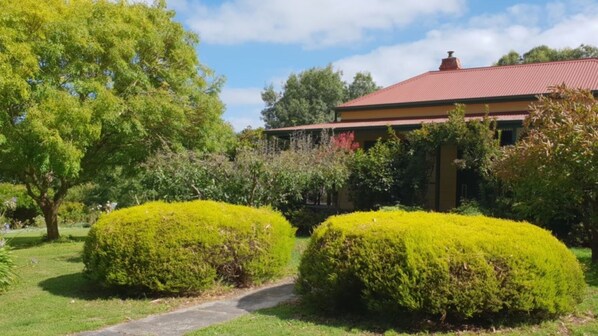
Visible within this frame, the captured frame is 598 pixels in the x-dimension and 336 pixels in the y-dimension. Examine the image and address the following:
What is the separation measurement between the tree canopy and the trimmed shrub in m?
38.7

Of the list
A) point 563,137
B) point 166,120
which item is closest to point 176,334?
point 563,137

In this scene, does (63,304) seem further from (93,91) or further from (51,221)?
(51,221)

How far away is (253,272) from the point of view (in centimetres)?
905

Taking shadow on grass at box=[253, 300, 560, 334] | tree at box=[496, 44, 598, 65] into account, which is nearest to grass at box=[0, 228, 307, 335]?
shadow on grass at box=[253, 300, 560, 334]

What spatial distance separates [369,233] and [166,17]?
13.3m

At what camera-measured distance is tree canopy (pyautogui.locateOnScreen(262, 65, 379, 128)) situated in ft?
159

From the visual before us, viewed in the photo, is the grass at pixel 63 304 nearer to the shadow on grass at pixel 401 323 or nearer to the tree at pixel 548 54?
the shadow on grass at pixel 401 323

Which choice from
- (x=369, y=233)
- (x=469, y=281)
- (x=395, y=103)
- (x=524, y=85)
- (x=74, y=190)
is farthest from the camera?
(x=74, y=190)

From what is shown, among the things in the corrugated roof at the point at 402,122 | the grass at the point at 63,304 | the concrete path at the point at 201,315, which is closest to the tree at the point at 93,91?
the grass at the point at 63,304

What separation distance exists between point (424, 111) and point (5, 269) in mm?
15267

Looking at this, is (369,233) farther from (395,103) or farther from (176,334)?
(395,103)

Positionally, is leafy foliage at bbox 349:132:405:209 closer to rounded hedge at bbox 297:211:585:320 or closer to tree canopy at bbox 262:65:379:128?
rounded hedge at bbox 297:211:585:320

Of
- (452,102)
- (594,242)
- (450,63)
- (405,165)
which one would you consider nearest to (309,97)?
(450,63)

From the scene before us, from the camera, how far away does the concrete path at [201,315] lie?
21.7 feet
